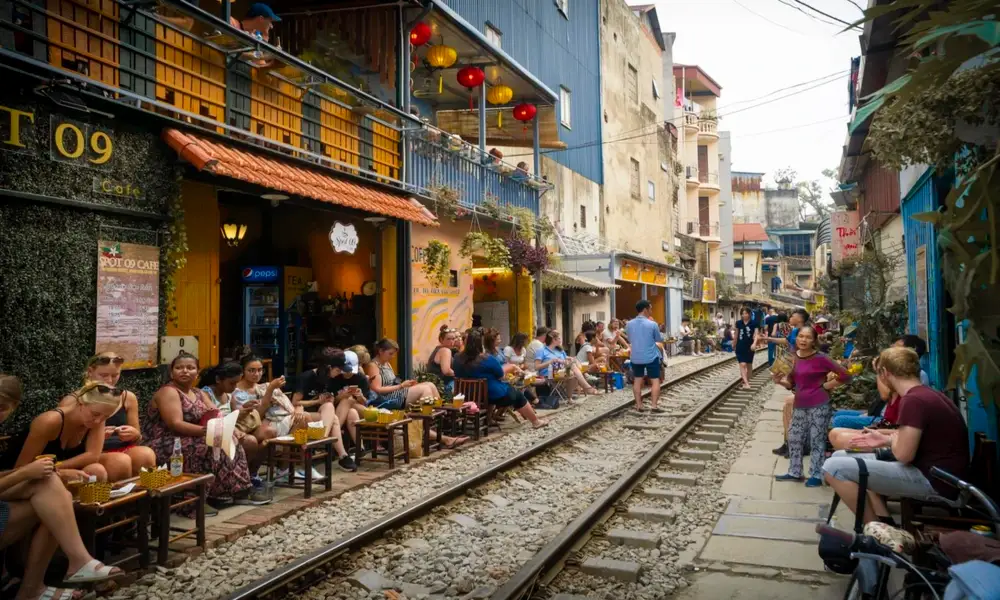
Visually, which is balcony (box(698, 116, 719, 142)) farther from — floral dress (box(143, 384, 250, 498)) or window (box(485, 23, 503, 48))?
floral dress (box(143, 384, 250, 498))

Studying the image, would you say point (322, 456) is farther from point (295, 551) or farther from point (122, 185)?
point (122, 185)

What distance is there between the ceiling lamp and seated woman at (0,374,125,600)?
309 inches

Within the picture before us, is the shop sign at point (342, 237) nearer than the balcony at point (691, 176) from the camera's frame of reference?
Yes

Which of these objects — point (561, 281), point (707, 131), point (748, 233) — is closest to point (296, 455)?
point (561, 281)

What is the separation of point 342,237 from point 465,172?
167 inches

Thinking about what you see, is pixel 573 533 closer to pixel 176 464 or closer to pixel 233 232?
pixel 176 464

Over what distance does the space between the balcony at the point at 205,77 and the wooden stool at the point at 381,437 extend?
12.9 feet

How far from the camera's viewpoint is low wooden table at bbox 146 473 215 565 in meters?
4.94

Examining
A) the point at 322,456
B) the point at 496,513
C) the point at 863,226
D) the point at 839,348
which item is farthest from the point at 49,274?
the point at 863,226

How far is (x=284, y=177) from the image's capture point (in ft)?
29.2

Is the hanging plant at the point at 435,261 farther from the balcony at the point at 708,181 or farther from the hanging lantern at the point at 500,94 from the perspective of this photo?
the balcony at the point at 708,181

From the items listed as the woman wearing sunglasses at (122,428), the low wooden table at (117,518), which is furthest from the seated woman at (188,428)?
the low wooden table at (117,518)

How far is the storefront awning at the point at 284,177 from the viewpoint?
7.59 m

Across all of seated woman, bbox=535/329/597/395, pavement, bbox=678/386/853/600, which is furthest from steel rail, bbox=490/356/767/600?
seated woman, bbox=535/329/597/395
